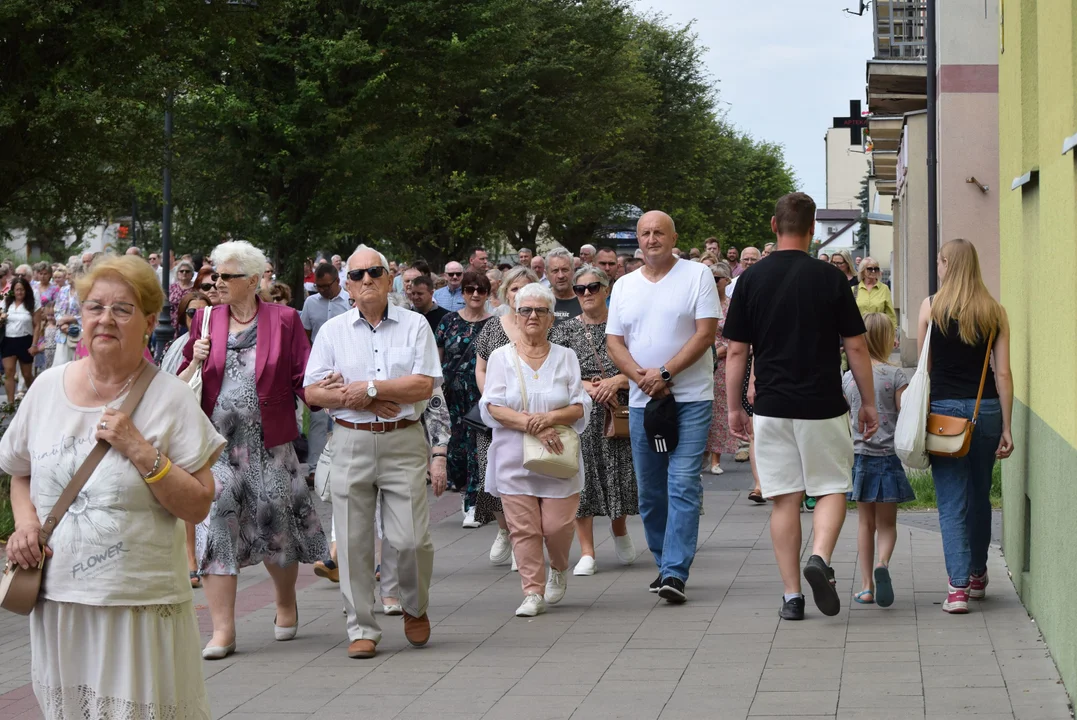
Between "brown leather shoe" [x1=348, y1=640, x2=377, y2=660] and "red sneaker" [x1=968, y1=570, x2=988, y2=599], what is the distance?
317cm

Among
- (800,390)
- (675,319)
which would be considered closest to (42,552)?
(800,390)

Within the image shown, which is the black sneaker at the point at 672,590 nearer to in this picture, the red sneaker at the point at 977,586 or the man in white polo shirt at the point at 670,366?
the man in white polo shirt at the point at 670,366

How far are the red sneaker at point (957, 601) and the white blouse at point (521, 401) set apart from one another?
2.04 metres

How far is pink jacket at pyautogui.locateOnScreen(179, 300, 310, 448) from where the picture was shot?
7.26 meters

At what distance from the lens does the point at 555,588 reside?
850 centimetres

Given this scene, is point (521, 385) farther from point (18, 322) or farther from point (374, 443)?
point (18, 322)

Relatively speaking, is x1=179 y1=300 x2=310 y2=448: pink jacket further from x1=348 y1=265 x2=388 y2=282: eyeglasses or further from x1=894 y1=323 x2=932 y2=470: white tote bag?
x1=894 y1=323 x2=932 y2=470: white tote bag

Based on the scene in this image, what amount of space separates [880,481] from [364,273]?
293cm

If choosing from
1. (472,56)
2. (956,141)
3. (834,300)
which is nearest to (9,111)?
(834,300)

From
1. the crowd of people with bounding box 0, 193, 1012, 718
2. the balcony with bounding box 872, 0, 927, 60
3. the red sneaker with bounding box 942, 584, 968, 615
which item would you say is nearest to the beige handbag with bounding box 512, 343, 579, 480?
the crowd of people with bounding box 0, 193, 1012, 718

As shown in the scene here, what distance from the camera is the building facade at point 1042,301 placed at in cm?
588

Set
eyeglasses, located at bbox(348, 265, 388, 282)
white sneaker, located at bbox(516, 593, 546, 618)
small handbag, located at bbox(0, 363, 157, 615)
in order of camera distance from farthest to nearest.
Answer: white sneaker, located at bbox(516, 593, 546, 618)
eyeglasses, located at bbox(348, 265, 388, 282)
small handbag, located at bbox(0, 363, 157, 615)

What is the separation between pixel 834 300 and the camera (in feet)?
25.4

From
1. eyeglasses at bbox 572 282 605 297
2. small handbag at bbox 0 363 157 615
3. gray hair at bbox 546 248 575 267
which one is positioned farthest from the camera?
gray hair at bbox 546 248 575 267
